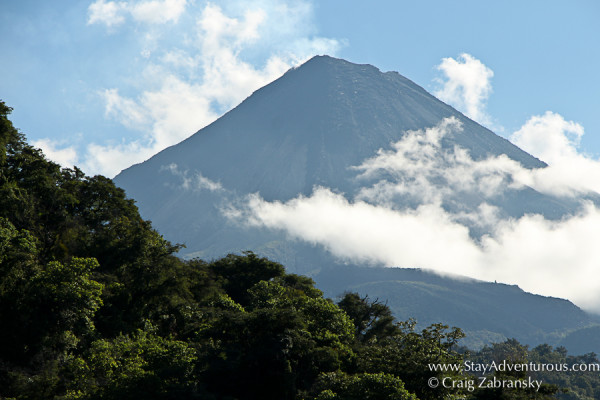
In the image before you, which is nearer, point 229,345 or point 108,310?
point 229,345

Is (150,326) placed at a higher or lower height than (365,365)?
higher

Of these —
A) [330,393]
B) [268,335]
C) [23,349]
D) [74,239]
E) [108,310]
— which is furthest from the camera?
[74,239]

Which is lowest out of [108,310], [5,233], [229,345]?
[229,345]

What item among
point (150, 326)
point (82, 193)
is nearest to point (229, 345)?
point (150, 326)

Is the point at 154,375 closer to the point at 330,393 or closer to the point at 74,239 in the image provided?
the point at 330,393

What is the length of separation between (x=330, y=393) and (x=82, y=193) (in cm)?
2836

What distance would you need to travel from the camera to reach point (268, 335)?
25516 mm

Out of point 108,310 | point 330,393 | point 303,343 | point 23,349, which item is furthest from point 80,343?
point 330,393

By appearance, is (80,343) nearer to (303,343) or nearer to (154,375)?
(154,375)

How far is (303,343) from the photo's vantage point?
25344 mm

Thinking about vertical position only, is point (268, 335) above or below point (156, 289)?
below

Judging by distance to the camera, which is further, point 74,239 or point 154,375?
point 74,239

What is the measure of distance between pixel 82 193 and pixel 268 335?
23.5 meters

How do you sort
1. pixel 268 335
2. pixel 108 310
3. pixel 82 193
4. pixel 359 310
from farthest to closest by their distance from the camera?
pixel 359 310
pixel 82 193
pixel 108 310
pixel 268 335
